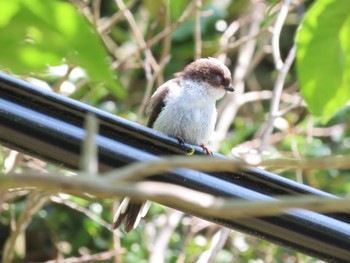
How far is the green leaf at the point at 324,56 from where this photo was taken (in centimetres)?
171

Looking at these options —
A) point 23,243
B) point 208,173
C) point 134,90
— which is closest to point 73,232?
point 23,243

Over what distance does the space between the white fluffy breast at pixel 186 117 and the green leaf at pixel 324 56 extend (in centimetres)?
290

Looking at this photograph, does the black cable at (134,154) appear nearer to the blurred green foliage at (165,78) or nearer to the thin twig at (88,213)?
the blurred green foliage at (165,78)

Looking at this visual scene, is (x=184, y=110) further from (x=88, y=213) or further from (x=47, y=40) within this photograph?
(x=47, y=40)

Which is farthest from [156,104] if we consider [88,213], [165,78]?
[165,78]

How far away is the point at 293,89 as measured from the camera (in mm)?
6512

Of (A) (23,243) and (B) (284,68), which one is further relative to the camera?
(A) (23,243)

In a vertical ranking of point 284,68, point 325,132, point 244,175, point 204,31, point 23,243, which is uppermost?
point 204,31

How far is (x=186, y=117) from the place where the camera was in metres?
4.78

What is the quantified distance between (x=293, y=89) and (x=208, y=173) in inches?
173

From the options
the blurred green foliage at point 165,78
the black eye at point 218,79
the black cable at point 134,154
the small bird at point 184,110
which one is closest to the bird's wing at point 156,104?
the small bird at point 184,110

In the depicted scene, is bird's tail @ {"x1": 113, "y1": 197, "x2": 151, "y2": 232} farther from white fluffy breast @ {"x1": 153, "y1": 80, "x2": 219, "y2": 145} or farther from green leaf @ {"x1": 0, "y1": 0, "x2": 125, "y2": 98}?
green leaf @ {"x1": 0, "y1": 0, "x2": 125, "y2": 98}

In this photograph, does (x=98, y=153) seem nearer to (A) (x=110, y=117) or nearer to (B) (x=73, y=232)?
(A) (x=110, y=117)

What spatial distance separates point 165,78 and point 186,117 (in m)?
2.42
